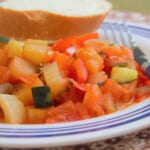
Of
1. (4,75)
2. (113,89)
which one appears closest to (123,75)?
(113,89)

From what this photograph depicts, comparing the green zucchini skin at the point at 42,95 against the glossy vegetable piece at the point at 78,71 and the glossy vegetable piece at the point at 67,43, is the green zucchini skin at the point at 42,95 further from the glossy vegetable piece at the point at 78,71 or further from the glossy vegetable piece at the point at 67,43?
the glossy vegetable piece at the point at 67,43

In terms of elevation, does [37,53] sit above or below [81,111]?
above

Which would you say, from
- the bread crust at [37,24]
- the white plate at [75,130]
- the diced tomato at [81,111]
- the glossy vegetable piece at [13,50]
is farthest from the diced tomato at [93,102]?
the bread crust at [37,24]

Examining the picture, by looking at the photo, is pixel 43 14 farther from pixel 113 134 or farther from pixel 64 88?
pixel 113 134

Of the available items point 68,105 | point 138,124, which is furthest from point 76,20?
point 138,124

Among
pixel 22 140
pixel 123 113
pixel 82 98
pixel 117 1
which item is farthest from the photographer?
pixel 117 1

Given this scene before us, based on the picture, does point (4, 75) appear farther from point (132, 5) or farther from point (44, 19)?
point (132, 5)

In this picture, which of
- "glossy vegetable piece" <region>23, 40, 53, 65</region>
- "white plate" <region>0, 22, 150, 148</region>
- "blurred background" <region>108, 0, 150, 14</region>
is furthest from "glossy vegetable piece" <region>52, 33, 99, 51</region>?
"blurred background" <region>108, 0, 150, 14</region>
